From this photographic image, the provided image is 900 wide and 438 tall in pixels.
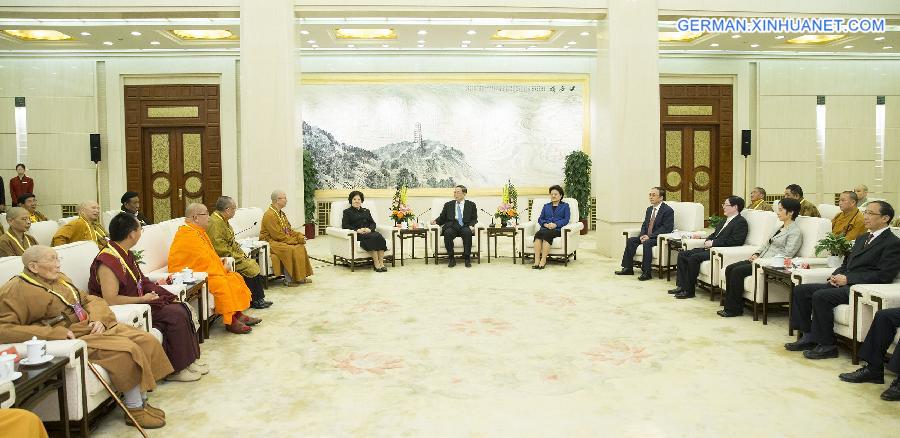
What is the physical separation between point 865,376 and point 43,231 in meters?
8.03

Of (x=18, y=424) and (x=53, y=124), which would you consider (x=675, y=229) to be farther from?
(x=53, y=124)

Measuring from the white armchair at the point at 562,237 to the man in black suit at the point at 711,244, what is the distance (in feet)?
8.23

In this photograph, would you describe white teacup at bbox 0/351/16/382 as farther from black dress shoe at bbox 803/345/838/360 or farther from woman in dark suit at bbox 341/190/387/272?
woman in dark suit at bbox 341/190/387/272

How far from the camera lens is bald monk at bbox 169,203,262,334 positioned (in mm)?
5980

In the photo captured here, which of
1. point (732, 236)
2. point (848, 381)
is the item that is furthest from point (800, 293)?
point (732, 236)

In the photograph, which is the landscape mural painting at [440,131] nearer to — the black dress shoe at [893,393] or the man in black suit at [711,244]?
the man in black suit at [711,244]

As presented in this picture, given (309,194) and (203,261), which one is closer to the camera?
(203,261)

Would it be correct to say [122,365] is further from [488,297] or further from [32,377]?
[488,297]

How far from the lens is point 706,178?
51.5 ft

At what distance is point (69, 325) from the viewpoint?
3900mm

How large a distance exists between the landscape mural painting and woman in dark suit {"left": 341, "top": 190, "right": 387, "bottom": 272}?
4.65 m

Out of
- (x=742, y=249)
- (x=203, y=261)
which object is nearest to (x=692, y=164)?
(x=742, y=249)

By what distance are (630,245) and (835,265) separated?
3749mm

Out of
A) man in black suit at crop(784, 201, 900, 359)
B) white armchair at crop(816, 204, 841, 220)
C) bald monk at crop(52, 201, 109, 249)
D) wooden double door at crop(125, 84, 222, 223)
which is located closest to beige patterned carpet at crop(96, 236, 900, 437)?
man in black suit at crop(784, 201, 900, 359)
